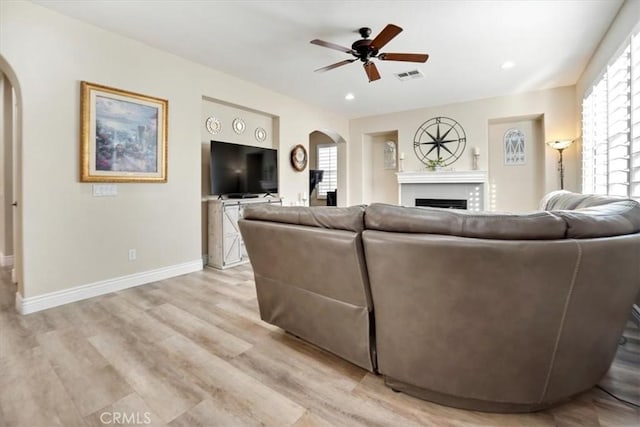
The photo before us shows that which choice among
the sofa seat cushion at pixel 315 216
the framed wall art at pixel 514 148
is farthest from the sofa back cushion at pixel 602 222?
the framed wall art at pixel 514 148

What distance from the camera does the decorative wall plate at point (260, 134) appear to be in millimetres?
4934

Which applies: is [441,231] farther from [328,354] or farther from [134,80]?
[134,80]

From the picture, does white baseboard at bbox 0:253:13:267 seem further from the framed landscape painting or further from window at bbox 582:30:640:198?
window at bbox 582:30:640:198

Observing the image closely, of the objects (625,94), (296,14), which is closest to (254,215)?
(296,14)

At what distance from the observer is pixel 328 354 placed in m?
1.88

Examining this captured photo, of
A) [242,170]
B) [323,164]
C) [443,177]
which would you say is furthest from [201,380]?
[323,164]

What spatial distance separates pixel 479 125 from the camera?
552cm

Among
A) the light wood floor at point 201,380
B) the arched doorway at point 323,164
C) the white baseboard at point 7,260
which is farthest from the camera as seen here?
the arched doorway at point 323,164

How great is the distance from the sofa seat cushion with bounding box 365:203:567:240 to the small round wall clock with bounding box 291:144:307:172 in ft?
13.4

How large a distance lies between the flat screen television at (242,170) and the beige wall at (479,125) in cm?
258

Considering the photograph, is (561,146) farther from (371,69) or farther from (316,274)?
(316,274)

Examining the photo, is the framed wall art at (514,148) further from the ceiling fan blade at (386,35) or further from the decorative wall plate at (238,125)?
the decorative wall plate at (238,125)

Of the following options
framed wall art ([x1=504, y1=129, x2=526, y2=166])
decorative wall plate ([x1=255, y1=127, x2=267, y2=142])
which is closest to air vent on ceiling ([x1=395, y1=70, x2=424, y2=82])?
decorative wall plate ([x1=255, y1=127, x2=267, y2=142])

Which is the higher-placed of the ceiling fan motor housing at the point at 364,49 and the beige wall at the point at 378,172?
the ceiling fan motor housing at the point at 364,49
